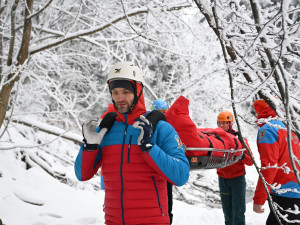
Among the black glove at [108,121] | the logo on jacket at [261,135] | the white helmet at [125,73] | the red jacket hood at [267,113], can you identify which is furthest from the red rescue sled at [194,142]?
the black glove at [108,121]

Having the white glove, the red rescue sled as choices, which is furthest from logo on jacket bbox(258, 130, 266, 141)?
the white glove

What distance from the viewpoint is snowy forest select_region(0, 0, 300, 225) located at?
49.1 inches

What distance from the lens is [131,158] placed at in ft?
6.40

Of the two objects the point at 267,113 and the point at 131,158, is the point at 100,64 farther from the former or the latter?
the point at 131,158

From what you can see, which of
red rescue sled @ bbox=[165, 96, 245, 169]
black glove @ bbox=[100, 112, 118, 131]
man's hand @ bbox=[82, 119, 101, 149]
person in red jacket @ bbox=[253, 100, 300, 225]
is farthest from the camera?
red rescue sled @ bbox=[165, 96, 245, 169]

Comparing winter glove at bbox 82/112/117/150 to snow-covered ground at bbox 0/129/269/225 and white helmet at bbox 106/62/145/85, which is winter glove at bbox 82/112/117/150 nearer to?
white helmet at bbox 106/62/145/85

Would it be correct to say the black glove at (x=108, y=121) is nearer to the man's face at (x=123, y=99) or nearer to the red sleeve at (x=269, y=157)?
the man's face at (x=123, y=99)

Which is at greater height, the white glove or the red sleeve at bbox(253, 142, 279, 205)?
the white glove

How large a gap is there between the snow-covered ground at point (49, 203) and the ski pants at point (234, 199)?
1612 millimetres

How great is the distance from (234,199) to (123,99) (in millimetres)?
2884

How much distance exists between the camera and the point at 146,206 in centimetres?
189

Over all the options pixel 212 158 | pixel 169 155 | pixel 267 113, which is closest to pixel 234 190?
pixel 212 158

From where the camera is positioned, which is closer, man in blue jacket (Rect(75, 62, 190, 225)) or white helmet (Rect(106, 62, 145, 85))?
man in blue jacket (Rect(75, 62, 190, 225))

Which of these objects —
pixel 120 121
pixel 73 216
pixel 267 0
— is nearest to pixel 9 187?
pixel 73 216
